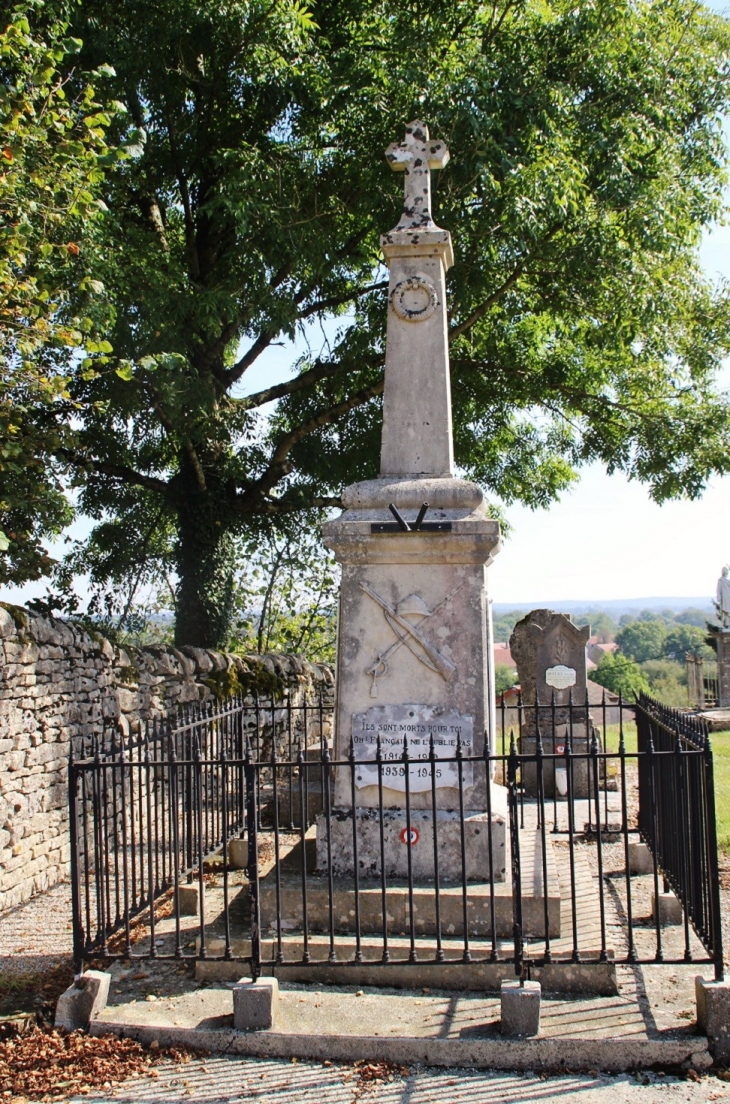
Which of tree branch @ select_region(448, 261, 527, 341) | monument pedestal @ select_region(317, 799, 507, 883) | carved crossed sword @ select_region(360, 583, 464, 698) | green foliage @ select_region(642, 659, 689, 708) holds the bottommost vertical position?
green foliage @ select_region(642, 659, 689, 708)

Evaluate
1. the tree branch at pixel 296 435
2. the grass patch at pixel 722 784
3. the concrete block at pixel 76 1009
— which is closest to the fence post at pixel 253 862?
the concrete block at pixel 76 1009

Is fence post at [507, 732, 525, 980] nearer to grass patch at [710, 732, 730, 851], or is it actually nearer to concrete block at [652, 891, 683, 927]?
concrete block at [652, 891, 683, 927]

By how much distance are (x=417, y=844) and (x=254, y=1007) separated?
152 cm

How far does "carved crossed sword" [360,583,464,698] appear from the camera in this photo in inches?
231

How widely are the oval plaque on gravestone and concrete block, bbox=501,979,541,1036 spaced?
739cm

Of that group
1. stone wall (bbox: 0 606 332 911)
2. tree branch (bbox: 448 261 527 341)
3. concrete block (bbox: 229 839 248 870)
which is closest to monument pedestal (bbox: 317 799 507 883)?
concrete block (bbox: 229 839 248 870)

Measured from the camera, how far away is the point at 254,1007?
4.60m

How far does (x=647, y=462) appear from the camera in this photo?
14.7 meters

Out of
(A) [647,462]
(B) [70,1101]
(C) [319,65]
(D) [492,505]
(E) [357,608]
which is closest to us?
(B) [70,1101]

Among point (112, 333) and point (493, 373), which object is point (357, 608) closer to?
point (112, 333)

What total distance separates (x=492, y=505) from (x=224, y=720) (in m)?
9.80

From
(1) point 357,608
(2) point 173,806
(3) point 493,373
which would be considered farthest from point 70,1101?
(3) point 493,373

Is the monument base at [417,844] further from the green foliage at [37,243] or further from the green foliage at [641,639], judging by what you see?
the green foliage at [641,639]

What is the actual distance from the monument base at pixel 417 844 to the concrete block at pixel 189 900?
830mm
